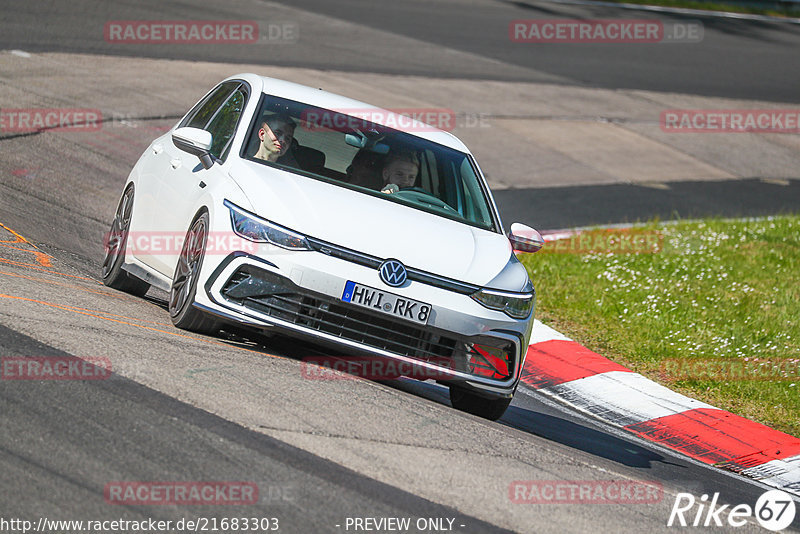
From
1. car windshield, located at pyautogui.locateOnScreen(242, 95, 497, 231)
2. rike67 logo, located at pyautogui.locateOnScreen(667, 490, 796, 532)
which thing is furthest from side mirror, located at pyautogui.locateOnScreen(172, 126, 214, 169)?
rike67 logo, located at pyautogui.locateOnScreen(667, 490, 796, 532)

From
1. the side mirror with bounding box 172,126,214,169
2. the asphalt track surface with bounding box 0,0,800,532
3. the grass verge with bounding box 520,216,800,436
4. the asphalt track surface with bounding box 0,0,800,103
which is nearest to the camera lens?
the asphalt track surface with bounding box 0,0,800,532

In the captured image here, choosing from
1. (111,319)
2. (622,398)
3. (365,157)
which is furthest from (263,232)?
(622,398)

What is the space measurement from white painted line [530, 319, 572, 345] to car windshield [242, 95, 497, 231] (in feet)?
7.29

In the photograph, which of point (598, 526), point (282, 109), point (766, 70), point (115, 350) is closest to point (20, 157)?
point (282, 109)

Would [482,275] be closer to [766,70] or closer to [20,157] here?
[20,157]

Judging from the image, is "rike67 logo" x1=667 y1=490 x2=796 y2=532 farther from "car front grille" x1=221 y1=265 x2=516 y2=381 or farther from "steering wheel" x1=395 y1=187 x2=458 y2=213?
"steering wheel" x1=395 y1=187 x2=458 y2=213

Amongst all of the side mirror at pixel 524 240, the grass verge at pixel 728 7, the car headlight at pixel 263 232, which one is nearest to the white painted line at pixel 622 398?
the side mirror at pixel 524 240

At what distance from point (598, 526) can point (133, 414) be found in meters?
2.14

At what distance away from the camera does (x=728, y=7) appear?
33.5 m

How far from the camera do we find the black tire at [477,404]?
6.82m

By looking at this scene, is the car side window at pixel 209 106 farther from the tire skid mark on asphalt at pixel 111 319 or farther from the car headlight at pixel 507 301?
the car headlight at pixel 507 301

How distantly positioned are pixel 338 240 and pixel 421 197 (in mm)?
1325

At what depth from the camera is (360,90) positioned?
18688mm

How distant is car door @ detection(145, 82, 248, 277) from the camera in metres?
6.82
